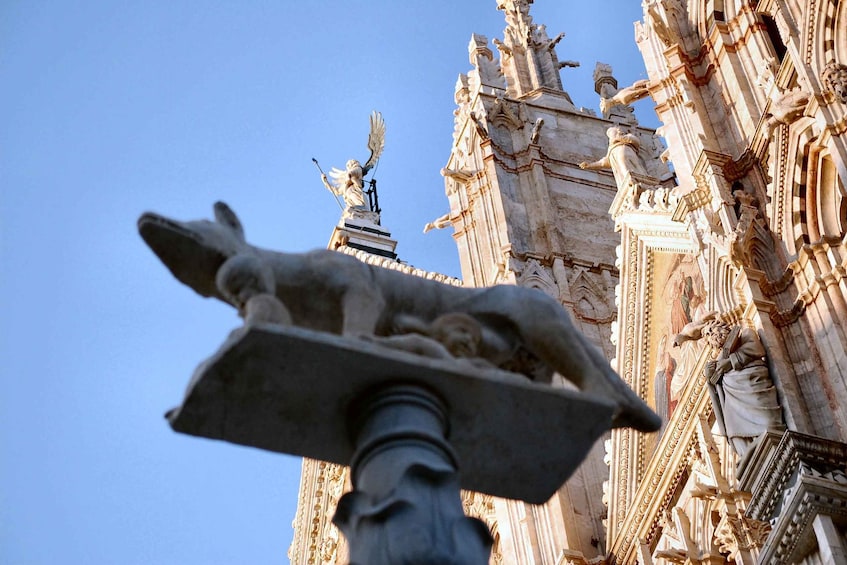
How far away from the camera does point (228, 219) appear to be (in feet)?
17.7

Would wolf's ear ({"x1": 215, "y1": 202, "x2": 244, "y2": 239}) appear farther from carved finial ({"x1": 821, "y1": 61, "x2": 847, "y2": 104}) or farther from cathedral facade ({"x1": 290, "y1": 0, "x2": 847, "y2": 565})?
carved finial ({"x1": 821, "y1": 61, "x2": 847, "y2": 104})

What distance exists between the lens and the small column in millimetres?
4352

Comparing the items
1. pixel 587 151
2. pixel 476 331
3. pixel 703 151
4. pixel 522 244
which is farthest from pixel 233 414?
pixel 587 151

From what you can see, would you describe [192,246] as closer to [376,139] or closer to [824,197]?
[824,197]

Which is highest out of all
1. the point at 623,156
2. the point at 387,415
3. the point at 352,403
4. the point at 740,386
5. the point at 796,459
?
the point at 623,156

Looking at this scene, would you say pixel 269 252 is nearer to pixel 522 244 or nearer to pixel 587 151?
→ pixel 522 244

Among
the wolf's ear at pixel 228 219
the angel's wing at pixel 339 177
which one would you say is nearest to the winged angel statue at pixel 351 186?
the angel's wing at pixel 339 177

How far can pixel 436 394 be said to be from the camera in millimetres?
4914

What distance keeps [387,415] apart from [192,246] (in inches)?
41.1

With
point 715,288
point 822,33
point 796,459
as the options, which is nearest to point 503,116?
point 822,33

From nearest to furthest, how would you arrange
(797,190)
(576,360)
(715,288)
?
(576,360) < (715,288) < (797,190)

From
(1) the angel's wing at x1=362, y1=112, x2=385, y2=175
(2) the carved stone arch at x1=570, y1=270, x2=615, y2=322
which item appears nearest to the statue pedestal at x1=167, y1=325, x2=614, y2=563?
(2) the carved stone arch at x1=570, y1=270, x2=615, y2=322

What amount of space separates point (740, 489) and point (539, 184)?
1256cm

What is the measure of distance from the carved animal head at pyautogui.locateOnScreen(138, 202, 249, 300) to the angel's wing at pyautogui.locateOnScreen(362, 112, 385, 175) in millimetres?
33688
